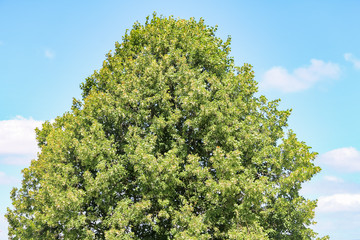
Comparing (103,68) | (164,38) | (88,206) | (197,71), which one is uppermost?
(164,38)

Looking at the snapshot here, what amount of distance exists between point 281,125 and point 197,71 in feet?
25.2

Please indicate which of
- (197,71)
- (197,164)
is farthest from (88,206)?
(197,71)

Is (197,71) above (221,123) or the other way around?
above

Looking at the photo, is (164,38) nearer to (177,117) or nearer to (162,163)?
(177,117)

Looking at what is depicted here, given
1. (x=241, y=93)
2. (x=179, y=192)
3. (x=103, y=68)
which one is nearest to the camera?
(x=179, y=192)

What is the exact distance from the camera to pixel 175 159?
713 inches

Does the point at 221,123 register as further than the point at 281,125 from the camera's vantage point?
No

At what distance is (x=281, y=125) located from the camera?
74.2ft

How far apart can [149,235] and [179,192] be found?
11.4ft

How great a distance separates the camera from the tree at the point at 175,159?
57.9 ft

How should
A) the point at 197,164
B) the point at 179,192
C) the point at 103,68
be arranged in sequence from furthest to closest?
the point at 103,68 → the point at 179,192 → the point at 197,164

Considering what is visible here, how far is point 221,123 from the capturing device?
19.6 metres

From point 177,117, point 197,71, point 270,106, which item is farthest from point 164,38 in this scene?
point 270,106

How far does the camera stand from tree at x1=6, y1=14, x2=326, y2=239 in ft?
57.9
